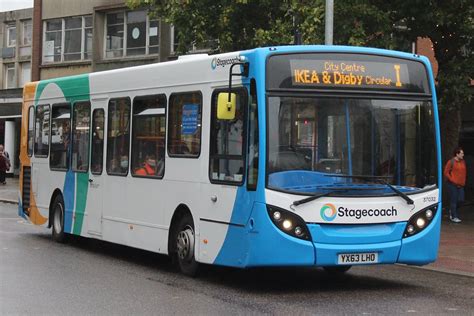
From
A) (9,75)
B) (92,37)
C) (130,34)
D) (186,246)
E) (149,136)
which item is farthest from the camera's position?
(9,75)

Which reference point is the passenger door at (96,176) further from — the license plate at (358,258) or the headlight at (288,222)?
the license plate at (358,258)

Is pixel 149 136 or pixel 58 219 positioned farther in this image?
pixel 58 219

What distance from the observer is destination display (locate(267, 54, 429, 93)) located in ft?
31.1

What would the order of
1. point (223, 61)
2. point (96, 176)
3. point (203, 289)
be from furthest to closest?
1. point (96, 176)
2. point (223, 61)
3. point (203, 289)

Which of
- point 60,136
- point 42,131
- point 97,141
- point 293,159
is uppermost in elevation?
point 42,131

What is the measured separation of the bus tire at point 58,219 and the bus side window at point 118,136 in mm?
2203

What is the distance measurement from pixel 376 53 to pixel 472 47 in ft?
33.5

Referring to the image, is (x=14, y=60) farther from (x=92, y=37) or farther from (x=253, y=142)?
(x=253, y=142)

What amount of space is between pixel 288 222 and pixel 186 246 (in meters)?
1.93

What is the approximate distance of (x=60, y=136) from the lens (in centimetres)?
1480

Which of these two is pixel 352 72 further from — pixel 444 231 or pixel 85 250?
pixel 444 231

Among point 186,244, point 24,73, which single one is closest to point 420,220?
point 186,244

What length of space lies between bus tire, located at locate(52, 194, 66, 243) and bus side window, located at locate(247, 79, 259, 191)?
243 inches

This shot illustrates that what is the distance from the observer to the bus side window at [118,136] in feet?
40.5
